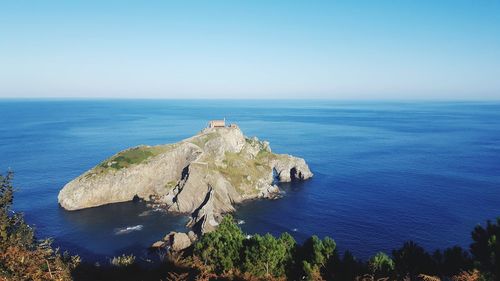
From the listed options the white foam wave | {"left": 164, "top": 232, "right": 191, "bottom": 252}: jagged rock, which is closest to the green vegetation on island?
{"left": 164, "top": 232, "right": 191, "bottom": 252}: jagged rock

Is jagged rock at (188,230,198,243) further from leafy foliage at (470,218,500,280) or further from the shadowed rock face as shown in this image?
leafy foliage at (470,218,500,280)

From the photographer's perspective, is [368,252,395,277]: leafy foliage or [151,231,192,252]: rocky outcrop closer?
[368,252,395,277]: leafy foliage

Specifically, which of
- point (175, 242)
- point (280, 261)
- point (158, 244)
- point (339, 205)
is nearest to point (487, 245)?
point (280, 261)

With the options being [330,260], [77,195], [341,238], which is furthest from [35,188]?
[330,260]

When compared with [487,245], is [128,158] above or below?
below

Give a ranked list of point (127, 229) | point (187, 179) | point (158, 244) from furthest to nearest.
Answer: point (187, 179), point (127, 229), point (158, 244)

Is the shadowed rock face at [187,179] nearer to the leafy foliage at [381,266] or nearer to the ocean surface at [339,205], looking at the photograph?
the ocean surface at [339,205]

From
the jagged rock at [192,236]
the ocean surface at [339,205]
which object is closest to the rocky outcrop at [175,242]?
the jagged rock at [192,236]

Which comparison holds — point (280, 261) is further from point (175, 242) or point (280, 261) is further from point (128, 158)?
point (128, 158)

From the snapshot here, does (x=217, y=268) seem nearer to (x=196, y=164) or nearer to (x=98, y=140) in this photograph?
(x=196, y=164)
